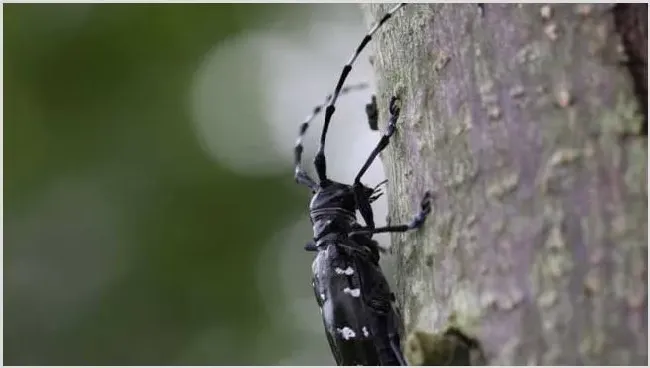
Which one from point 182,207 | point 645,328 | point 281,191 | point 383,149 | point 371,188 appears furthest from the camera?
point 281,191

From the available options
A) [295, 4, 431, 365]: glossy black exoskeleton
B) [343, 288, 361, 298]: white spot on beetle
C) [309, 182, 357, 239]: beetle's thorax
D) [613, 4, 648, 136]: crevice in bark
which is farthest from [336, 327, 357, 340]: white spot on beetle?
[613, 4, 648, 136]: crevice in bark

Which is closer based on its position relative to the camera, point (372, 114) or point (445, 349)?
point (445, 349)

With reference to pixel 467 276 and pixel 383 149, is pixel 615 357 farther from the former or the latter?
pixel 383 149

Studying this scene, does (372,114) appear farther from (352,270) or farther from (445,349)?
(445,349)

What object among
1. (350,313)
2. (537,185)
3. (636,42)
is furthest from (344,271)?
(636,42)

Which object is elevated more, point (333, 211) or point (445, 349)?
point (333, 211)

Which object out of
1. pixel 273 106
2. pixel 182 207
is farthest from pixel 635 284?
pixel 273 106

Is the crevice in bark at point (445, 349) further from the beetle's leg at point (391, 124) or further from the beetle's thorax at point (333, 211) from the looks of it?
the beetle's thorax at point (333, 211)
